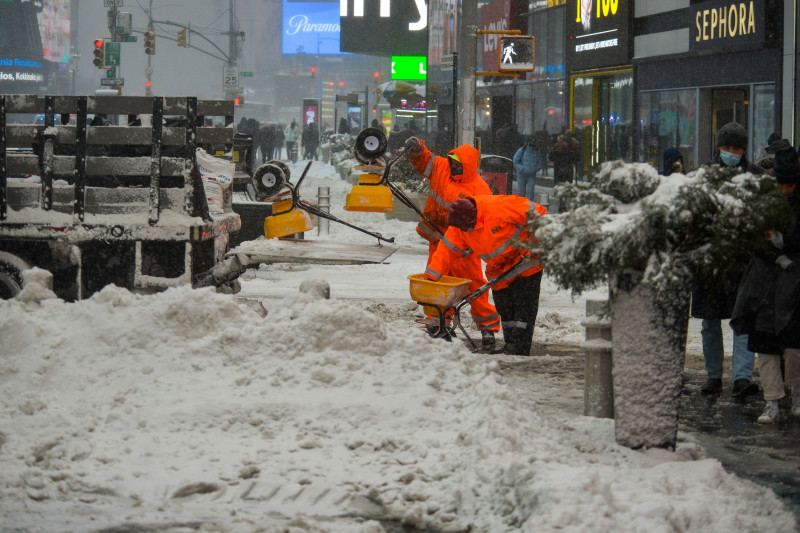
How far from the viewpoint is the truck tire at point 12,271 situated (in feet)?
29.0

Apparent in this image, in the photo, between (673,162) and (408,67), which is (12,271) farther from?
(408,67)

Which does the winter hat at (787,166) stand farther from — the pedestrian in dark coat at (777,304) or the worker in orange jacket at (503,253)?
the worker in orange jacket at (503,253)

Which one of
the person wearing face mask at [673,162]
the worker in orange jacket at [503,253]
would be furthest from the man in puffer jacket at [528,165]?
the worker in orange jacket at [503,253]

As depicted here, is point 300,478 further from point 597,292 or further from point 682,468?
point 597,292

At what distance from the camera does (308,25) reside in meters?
132

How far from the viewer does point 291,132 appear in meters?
50.1

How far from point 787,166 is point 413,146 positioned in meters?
4.35

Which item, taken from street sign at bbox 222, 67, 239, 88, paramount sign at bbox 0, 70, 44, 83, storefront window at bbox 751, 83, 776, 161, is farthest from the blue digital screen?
storefront window at bbox 751, 83, 776, 161

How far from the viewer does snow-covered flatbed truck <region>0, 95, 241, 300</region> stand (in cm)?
879

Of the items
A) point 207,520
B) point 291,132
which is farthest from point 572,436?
point 291,132

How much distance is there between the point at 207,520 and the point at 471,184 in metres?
5.95

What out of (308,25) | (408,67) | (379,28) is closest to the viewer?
(408,67)

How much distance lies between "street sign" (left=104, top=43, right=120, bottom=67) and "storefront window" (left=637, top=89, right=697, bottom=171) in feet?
102

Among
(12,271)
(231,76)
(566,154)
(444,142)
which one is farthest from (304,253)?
(231,76)
